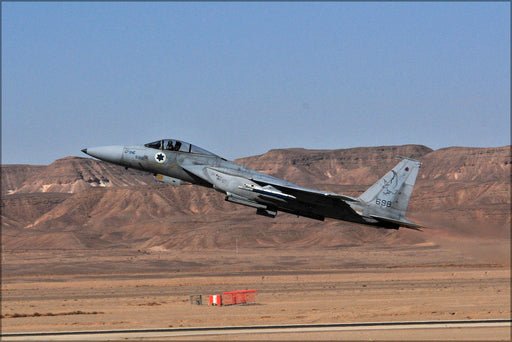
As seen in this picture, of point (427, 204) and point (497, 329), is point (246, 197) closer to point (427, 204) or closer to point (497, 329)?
point (497, 329)

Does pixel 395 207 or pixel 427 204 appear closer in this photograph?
pixel 395 207

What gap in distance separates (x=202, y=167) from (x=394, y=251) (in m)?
81.0

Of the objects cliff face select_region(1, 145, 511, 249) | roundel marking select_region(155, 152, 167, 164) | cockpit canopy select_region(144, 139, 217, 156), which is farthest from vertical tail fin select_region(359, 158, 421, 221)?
A: cliff face select_region(1, 145, 511, 249)

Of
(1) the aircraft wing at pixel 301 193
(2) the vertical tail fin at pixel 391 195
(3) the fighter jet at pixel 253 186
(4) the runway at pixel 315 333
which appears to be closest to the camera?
(4) the runway at pixel 315 333

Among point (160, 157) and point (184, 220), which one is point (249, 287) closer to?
point (160, 157)

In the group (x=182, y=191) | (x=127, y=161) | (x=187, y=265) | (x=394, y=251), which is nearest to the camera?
(x=127, y=161)

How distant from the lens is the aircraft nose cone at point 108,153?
36.3 meters

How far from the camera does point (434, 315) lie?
36.4 meters

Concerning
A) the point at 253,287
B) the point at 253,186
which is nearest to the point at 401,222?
the point at 253,186

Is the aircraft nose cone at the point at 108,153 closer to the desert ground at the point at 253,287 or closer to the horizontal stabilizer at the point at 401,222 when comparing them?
the desert ground at the point at 253,287

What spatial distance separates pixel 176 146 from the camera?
36375mm

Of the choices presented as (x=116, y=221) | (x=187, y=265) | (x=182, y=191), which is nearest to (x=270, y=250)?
(x=187, y=265)

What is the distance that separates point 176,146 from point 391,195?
12.2 meters

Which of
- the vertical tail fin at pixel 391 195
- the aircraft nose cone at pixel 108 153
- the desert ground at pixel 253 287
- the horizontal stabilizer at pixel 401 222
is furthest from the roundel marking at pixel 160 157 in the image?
the horizontal stabilizer at pixel 401 222
